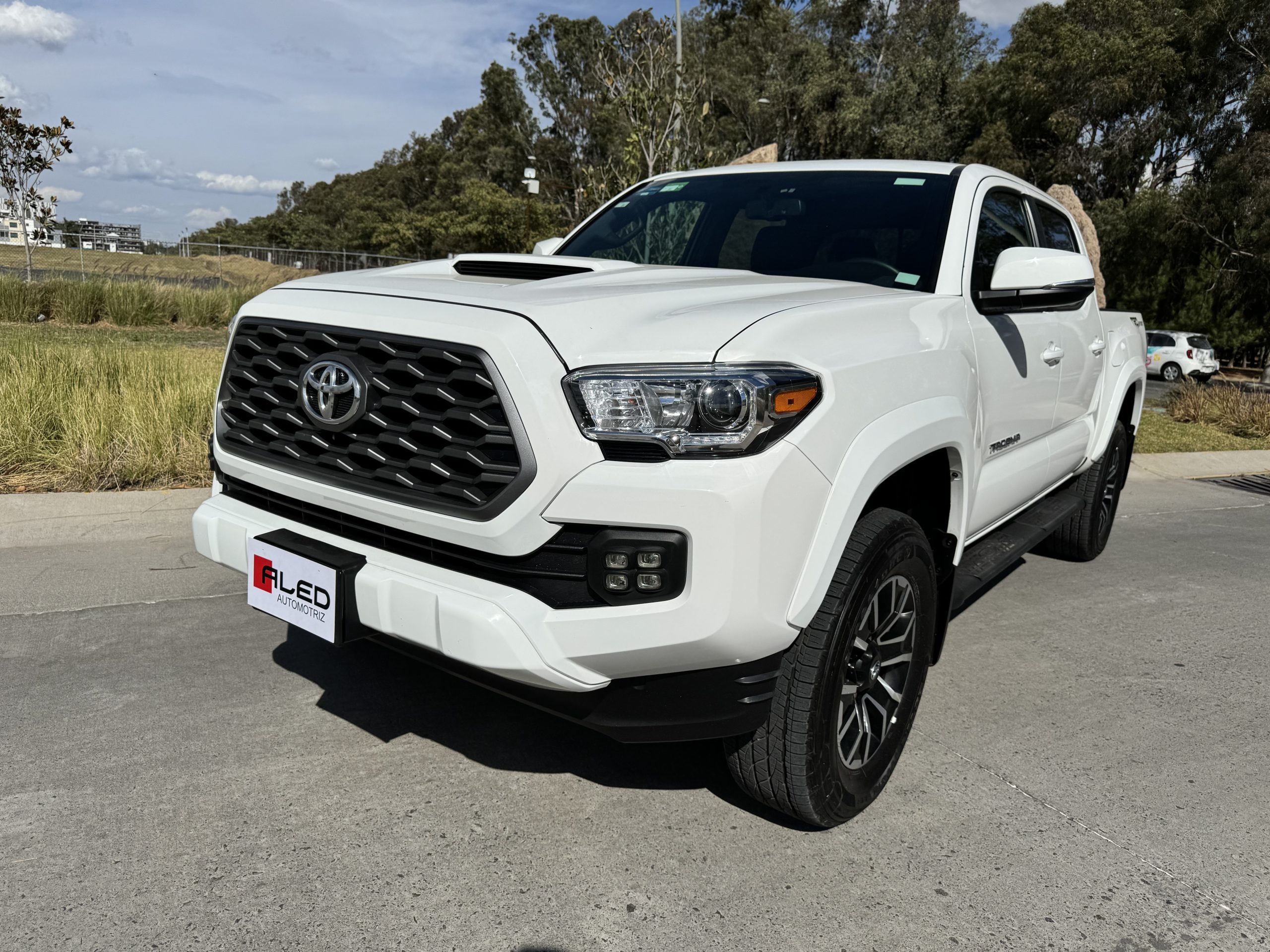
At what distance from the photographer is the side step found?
328 cm

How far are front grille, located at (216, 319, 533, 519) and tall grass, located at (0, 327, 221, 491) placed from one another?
3627 millimetres

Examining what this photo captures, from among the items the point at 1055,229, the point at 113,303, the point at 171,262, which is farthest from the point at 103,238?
the point at 1055,229

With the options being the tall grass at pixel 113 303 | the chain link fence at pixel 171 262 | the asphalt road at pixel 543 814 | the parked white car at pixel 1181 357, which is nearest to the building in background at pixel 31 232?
the chain link fence at pixel 171 262

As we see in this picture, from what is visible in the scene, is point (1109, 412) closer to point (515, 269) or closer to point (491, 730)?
point (515, 269)

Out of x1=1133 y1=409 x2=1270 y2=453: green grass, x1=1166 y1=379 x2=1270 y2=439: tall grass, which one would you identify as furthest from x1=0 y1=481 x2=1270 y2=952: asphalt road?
x1=1166 y1=379 x2=1270 y2=439: tall grass

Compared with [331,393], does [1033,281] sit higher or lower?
higher

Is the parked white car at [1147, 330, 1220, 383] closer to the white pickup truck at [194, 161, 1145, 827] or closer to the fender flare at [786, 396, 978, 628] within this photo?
the white pickup truck at [194, 161, 1145, 827]

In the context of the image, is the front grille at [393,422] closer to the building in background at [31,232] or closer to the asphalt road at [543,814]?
the asphalt road at [543,814]

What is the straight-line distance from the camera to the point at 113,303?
16109 millimetres

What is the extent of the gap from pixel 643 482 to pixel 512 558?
13.8 inches

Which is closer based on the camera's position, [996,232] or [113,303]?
[996,232]

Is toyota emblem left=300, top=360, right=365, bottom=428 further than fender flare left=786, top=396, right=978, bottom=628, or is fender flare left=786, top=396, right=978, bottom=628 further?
toyota emblem left=300, top=360, right=365, bottom=428

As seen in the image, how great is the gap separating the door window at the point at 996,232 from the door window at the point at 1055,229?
0.96ft

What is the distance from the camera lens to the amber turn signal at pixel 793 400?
6.97 ft
